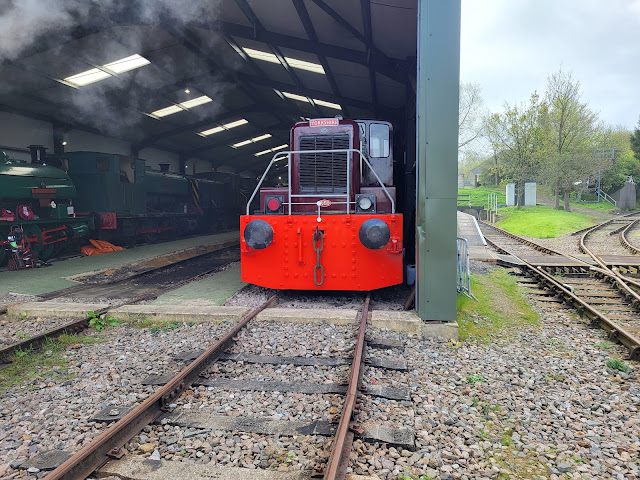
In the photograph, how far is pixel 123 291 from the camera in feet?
23.4

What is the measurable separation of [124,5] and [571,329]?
8.75 metres

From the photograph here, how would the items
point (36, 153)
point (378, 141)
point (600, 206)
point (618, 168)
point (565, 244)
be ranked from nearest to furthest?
point (378, 141), point (36, 153), point (565, 244), point (600, 206), point (618, 168)

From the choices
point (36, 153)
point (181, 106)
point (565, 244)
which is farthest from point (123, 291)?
point (565, 244)

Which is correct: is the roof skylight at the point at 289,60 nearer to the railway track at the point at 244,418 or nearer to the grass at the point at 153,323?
the grass at the point at 153,323

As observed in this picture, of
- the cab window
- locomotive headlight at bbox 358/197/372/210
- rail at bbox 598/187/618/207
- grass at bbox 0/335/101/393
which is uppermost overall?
the cab window

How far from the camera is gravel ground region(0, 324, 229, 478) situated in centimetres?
252

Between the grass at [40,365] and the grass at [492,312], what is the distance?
13.1ft

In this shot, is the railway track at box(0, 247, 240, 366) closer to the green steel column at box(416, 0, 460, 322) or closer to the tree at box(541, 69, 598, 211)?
the green steel column at box(416, 0, 460, 322)

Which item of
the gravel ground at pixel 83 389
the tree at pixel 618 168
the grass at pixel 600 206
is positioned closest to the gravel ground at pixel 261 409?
the gravel ground at pixel 83 389

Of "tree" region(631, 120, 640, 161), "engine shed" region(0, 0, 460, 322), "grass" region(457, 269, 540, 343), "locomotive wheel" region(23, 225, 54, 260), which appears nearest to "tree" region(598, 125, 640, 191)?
"tree" region(631, 120, 640, 161)

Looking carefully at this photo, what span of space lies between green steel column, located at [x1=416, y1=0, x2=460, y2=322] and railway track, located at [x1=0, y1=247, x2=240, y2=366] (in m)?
3.96

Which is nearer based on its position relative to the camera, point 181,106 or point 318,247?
point 318,247

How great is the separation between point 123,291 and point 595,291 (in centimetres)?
821

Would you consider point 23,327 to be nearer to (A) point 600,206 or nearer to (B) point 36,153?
(B) point 36,153
